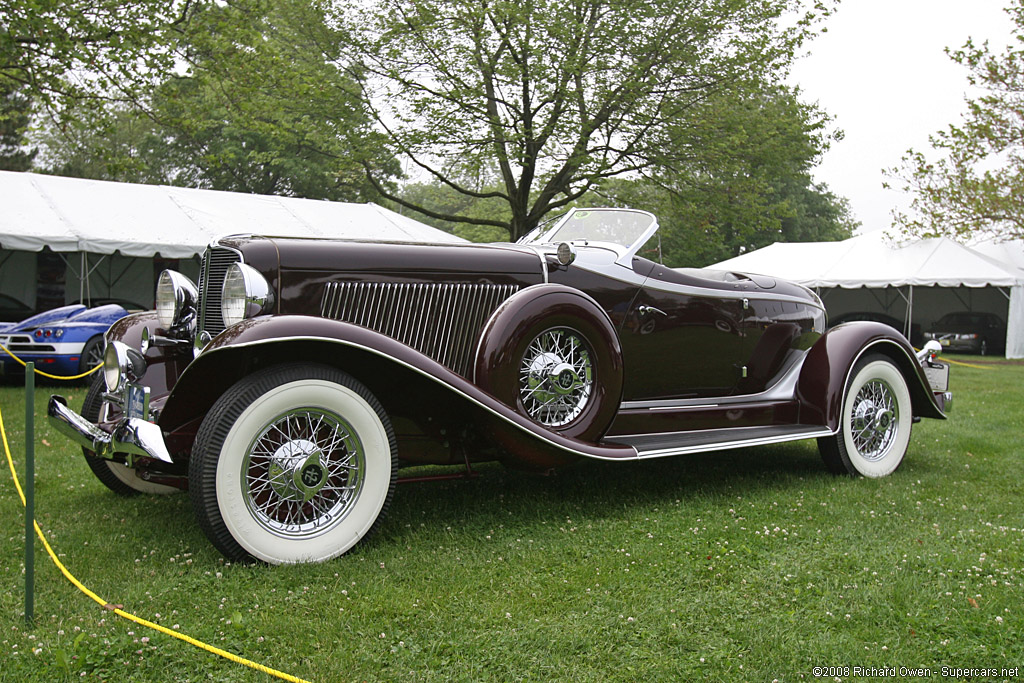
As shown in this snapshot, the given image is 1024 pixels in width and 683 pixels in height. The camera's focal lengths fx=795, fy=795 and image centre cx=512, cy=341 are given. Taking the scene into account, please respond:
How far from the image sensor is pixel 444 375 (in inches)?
150

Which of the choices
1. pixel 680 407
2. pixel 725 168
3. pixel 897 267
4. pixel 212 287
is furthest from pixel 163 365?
pixel 897 267

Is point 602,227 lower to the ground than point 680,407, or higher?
higher

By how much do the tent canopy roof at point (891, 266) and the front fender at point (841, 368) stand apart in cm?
1443

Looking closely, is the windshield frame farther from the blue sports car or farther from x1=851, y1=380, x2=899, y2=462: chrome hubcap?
the blue sports car

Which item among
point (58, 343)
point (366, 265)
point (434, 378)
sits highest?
point (366, 265)

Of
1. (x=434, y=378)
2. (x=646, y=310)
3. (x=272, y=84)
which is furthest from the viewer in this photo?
(x=272, y=84)

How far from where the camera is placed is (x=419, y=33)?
15930 mm

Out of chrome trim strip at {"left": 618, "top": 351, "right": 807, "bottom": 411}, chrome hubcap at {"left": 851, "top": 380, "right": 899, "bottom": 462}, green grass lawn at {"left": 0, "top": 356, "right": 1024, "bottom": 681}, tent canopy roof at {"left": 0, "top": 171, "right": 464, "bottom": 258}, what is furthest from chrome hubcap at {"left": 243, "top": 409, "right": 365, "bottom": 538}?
tent canopy roof at {"left": 0, "top": 171, "right": 464, "bottom": 258}

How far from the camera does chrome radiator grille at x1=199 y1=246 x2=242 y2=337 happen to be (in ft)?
13.9

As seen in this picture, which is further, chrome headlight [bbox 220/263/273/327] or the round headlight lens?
the round headlight lens

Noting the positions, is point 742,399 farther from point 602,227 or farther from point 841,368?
point 602,227

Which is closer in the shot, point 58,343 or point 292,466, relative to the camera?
point 292,466

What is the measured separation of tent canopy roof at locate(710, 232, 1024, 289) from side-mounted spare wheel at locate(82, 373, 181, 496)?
56.3 feet

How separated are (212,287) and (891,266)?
21.0 metres
